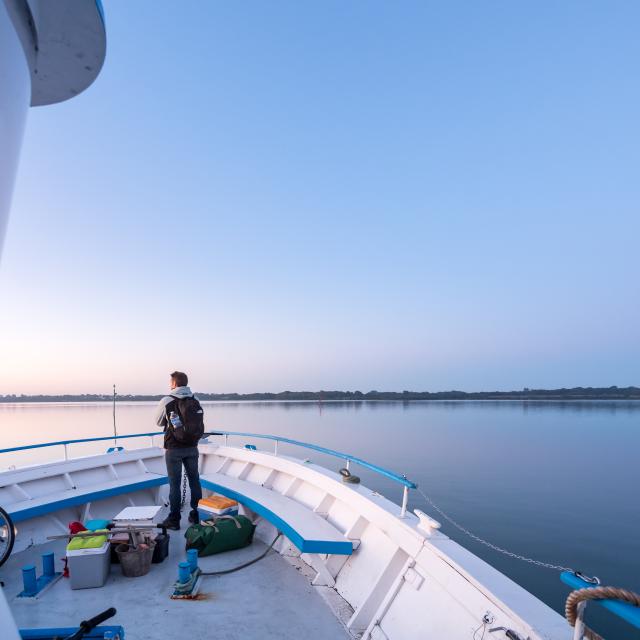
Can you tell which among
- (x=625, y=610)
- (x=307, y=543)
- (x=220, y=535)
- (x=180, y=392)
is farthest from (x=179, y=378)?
(x=625, y=610)

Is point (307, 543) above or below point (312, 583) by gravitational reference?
above

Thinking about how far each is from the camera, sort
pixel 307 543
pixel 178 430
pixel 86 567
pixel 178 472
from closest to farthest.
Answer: pixel 307 543, pixel 86 567, pixel 178 430, pixel 178 472

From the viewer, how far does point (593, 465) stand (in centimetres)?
1500

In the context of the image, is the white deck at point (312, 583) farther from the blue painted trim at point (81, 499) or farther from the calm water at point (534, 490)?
the calm water at point (534, 490)

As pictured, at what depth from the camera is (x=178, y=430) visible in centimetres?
429

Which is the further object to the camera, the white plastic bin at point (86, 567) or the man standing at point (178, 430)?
the man standing at point (178, 430)

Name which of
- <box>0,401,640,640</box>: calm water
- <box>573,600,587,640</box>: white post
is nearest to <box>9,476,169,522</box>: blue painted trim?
<box>573,600,587,640</box>: white post

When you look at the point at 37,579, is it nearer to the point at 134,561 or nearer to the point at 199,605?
the point at 134,561

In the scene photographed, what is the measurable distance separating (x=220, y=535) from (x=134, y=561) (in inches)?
33.9

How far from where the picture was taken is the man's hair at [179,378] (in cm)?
436

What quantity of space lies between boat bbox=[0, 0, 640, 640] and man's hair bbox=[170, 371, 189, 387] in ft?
4.96

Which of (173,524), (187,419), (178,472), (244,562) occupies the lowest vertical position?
(244,562)

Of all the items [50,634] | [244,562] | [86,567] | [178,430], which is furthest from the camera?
[178,430]

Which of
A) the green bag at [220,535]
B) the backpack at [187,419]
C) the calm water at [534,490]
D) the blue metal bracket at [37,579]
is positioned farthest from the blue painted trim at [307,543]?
the calm water at [534,490]
